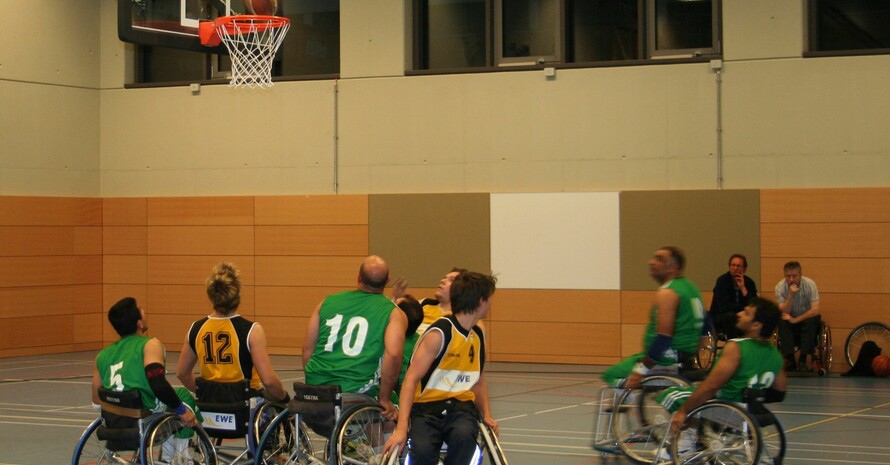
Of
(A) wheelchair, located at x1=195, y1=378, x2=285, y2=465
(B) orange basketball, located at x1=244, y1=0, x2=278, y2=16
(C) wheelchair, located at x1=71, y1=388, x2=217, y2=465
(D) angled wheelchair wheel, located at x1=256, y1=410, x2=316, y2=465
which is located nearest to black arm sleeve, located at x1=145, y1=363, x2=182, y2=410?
(C) wheelchair, located at x1=71, y1=388, x2=217, y2=465

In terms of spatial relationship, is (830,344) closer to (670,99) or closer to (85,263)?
(670,99)

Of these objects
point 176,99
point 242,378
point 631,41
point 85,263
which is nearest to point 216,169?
point 176,99

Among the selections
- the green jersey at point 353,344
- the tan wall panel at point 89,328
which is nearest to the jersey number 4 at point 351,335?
the green jersey at point 353,344

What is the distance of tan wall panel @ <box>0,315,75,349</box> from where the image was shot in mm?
16766

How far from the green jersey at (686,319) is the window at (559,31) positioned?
755 centimetres

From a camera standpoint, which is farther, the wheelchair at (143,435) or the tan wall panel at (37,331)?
the tan wall panel at (37,331)

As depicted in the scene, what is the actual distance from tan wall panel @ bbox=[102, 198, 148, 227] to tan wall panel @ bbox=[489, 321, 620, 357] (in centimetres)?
582

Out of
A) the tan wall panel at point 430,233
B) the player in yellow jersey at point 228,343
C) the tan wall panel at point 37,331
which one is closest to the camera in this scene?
the player in yellow jersey at point 228,343

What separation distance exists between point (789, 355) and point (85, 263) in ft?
34.3

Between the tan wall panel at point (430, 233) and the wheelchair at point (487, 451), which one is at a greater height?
the tan wall panel at point (430, 233)

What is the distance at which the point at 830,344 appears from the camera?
14.3 meters

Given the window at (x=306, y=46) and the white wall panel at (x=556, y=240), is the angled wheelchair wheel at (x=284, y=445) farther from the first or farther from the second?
the window at (x=306, y=46)

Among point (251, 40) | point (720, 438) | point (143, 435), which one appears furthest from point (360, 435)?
point (251, 40)

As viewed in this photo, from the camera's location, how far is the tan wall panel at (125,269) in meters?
17.8
